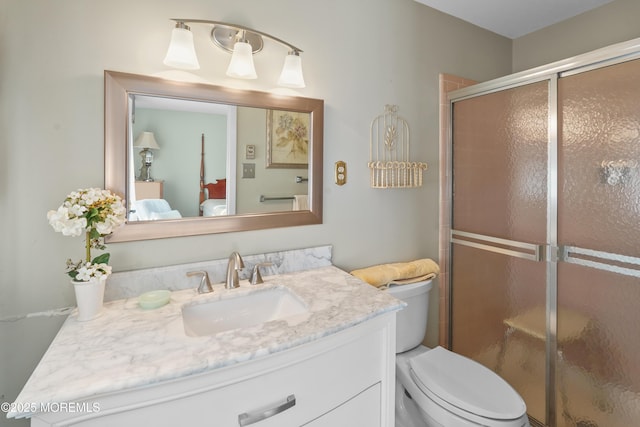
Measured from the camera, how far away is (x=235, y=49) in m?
1.24

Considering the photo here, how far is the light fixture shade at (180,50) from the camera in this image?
1.12m

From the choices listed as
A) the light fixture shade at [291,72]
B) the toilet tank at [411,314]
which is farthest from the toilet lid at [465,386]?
the light fixture shade at [291,72]

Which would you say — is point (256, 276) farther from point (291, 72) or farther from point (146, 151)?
point (291, 72)

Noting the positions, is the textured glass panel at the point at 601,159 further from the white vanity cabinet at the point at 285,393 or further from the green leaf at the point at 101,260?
the green leaf at the point at 101,260

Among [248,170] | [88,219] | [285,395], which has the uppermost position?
[248,170]

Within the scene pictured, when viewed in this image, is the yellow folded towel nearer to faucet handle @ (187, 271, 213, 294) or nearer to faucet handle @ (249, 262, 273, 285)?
faucet handle @ (249, 262, 273, 285)

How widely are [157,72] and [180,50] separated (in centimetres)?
14

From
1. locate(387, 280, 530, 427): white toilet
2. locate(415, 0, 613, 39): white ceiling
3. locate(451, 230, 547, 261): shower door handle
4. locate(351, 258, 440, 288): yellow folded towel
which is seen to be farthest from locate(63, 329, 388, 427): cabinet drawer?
locate(415, 0, 613, 39): white ceiling

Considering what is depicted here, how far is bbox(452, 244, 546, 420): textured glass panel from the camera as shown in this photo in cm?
160

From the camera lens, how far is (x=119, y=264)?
3.76 ft

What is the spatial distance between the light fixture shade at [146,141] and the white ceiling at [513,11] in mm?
1715

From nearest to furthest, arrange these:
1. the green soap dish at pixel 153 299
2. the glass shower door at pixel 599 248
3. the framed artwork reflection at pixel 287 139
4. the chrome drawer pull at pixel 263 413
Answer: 1. the chrome drawer pull at pixel 263 413
2. the green soap dish at pixel 153 299
3. the glass shower door at pixel 599 248
4. the framed artwork reflection at pixel 287 139

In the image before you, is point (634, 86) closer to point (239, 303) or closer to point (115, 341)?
point (239, 303)

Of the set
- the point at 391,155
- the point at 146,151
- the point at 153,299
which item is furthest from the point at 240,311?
the point at 391,155
